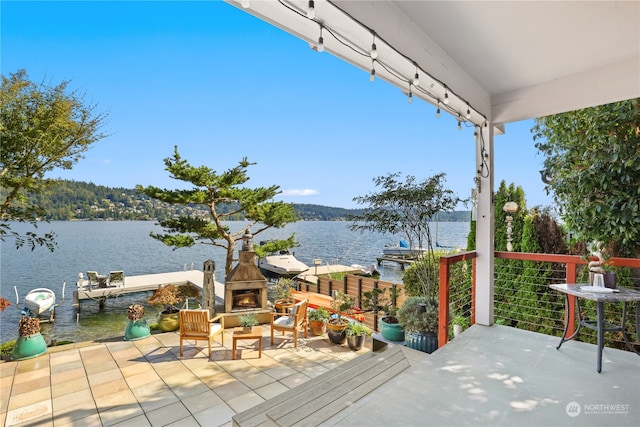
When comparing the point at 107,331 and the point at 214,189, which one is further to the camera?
the point at 107,331

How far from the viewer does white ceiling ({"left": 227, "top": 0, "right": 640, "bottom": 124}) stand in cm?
172

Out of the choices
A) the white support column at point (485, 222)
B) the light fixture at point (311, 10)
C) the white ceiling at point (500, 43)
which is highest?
the white ceiling at point (500, 43)

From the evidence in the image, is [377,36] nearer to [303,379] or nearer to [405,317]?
[405,317]

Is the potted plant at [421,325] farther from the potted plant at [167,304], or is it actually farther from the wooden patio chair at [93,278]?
the wooden patio chair at [93,278]

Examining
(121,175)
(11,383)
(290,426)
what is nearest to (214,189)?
(11,383)

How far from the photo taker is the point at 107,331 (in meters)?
9.05

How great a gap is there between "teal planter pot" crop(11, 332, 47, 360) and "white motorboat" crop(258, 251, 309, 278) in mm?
12285

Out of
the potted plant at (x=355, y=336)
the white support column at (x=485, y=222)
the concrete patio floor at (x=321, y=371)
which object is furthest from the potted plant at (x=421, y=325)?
the potted plant at (x=355, y=336)

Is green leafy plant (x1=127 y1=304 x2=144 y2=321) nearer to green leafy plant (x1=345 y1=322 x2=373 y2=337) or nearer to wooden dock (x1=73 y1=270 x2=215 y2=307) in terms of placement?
Answer: green leafy plant (x1=345 y1=322 x2=373 y2=337)

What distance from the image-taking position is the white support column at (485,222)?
3.37m

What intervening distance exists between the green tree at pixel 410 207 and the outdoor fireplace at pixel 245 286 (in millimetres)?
3786

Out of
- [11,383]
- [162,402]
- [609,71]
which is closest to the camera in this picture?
[609,71]

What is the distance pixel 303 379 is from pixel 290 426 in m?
2.25

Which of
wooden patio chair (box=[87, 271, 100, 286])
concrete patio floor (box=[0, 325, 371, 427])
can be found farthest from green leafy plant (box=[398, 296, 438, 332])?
wooden patio chair (box=[87, 271, 100, 286])
